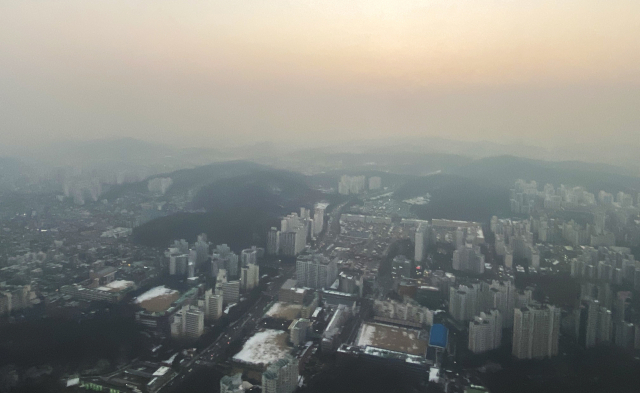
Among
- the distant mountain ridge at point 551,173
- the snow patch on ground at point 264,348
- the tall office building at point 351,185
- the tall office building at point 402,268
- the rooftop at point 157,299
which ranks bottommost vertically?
the snow patch on ground at point 264,348

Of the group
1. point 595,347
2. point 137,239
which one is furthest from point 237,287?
point 595,347

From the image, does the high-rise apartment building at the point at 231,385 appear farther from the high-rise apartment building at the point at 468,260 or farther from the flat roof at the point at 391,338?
the high-rise apartment building at the point at 468,260

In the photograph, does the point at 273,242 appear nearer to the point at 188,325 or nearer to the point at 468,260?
the point at 188,325

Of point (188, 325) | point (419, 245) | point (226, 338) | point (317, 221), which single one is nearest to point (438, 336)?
point (226, 338)

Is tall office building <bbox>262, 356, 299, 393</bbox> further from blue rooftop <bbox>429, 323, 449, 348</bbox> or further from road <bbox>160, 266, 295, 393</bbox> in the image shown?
blue rooftop <bbox>429, 323, 449, 348</bbox>

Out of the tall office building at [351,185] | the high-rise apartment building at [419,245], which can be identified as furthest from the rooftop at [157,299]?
the tall office building at [351,185]
